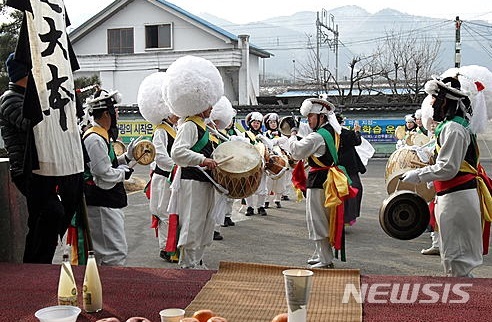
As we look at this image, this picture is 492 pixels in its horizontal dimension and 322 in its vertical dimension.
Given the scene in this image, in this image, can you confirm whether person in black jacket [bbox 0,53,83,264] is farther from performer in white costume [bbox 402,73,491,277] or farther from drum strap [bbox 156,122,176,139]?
performer in white costume [bbox 402,73,491,277]

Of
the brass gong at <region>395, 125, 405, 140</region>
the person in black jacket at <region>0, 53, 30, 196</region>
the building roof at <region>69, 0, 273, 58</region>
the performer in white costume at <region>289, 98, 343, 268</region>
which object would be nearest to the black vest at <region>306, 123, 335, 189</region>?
the performer in white costume at <region>289, 98, 343, 268</region>

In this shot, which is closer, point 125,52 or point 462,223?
point 462,223

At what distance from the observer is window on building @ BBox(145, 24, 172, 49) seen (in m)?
28.8

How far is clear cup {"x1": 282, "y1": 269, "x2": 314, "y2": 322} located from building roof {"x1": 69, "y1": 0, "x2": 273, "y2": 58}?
2571 cm

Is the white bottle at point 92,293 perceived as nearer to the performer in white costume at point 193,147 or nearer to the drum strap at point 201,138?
the performer in white costume at point 193,147

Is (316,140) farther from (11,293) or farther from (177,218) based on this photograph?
(11,293)

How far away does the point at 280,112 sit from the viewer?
69.8 feet

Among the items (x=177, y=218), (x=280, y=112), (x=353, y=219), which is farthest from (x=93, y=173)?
(x=280, y=112)

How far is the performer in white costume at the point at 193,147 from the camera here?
5395 millimetres

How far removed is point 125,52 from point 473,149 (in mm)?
26113

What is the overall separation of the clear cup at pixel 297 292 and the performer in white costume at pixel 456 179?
2.84m

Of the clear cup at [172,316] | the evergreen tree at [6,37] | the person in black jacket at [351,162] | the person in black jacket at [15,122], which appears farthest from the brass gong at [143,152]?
the evergreen tree at [6,37]

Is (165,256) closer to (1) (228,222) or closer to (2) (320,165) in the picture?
(2) (320,165)

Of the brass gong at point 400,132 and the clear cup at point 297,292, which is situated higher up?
the clear cup at point 297,292
